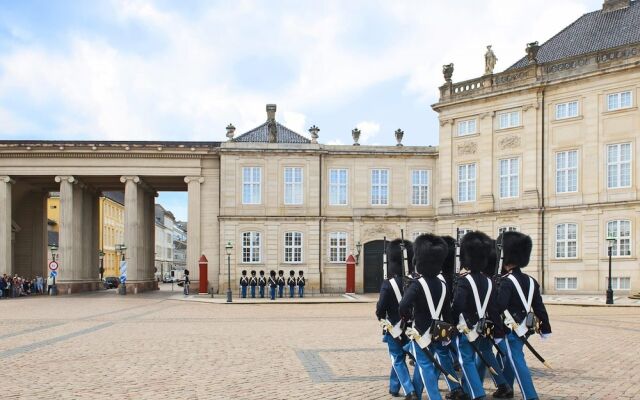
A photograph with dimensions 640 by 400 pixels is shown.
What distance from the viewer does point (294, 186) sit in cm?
4575

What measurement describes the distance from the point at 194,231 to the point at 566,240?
21.1m

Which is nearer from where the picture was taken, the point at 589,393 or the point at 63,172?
the point at 589,393

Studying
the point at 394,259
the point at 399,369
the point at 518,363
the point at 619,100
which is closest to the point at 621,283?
the point at 619,100

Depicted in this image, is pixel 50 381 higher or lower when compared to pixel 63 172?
lower

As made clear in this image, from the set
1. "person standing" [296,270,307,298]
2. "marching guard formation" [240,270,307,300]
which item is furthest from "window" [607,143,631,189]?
"marching guard formation" [240,270,307,300]

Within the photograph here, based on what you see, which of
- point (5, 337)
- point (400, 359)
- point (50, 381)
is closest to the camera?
point (400, 359)

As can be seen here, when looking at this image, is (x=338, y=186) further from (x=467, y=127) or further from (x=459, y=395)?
(x=459, y=395)

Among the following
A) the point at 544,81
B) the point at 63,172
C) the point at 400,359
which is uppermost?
the point at 544,81

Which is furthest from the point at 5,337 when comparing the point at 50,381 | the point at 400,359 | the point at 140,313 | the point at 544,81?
the point at 544,81

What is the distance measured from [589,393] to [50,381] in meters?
8.02

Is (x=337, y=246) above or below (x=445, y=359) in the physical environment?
below

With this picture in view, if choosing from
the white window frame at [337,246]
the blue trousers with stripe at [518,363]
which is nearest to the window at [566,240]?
the white window frame at [337,246]

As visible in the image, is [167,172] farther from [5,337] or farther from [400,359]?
[400,359]

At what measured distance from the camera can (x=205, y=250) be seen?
149ft
